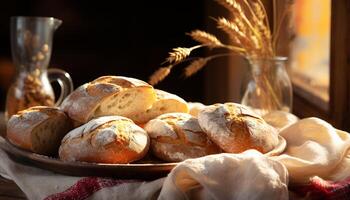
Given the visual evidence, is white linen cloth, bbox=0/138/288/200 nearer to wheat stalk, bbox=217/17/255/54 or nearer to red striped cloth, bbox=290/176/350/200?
red striped cloth, bbox=290/176/350/200

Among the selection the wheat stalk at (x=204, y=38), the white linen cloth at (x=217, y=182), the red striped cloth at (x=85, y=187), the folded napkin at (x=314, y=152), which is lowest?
the folded napkin at (x=314, y=152)

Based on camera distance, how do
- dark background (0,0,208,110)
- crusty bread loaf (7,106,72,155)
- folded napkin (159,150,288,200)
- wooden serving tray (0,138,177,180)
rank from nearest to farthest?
folded napkin (159,150,288,200), wooden serving tray (0,138,177,180), crusty bread loaf (7,106,72,155), dark background (0,0,208,110)

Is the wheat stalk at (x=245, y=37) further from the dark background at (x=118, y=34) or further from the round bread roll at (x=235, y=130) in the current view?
the dark background at (x=118, y=34)

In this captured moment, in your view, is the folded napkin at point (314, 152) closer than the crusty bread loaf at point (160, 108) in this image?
Yes

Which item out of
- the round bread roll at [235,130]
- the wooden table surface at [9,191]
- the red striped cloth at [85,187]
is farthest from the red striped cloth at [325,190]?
the wooden table surface at [9,191]

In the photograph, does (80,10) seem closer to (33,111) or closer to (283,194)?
(33,111)

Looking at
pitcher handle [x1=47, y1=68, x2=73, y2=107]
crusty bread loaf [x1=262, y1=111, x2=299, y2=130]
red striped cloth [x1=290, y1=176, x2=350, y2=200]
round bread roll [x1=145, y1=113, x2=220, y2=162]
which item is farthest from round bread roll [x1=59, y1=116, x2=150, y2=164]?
pitcher handle [x1=47, y1=68, x2=73, y2=107]
